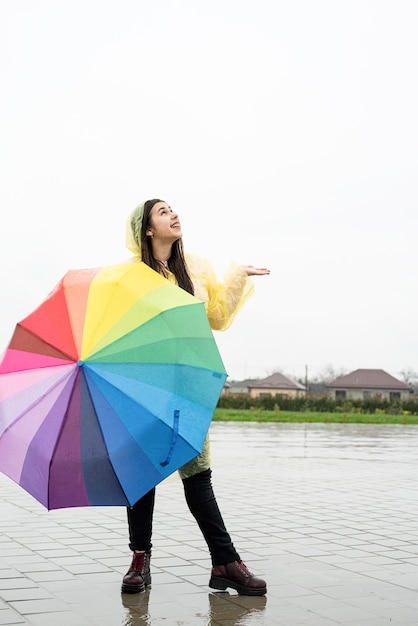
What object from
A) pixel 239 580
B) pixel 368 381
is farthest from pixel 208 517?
pixel 368 381

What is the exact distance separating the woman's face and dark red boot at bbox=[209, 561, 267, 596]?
175 centimetres

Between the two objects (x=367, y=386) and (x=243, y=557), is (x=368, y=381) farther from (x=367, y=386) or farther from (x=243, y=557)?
(x=243, y=557)

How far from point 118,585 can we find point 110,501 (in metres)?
1.14

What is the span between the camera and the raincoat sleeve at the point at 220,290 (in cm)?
503

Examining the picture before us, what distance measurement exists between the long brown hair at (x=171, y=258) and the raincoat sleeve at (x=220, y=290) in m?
0.10

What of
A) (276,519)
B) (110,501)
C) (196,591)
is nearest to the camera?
(110,501)

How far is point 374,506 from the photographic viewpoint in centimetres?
862

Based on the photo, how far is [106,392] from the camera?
397cm

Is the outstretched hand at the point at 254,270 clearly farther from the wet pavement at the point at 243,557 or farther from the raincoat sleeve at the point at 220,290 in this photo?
the wet pavement at the point at 243,557

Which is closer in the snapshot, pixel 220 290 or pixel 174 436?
pixel 174 436

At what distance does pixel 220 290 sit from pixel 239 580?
5.07ft

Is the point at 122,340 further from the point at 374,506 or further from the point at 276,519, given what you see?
the point at 374,506

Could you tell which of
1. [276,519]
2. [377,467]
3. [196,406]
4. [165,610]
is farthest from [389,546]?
[377,467]

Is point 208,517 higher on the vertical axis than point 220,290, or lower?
lower
